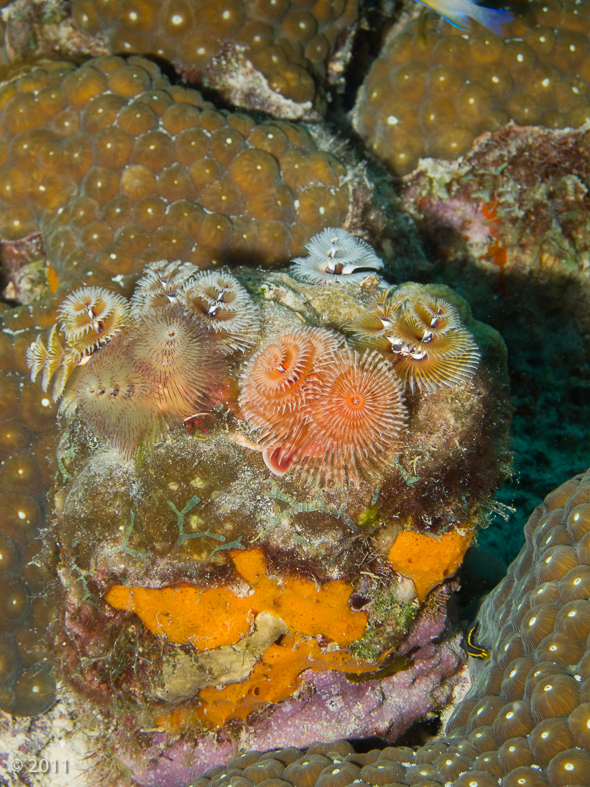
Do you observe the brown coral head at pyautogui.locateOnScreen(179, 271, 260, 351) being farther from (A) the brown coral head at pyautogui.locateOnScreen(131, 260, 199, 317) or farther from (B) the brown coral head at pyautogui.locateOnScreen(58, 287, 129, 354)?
(B) the brown coral head at pyautogui.locateOnScreen(58, 287, 129, 354)

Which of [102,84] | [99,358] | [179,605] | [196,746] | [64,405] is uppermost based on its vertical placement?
[102,84]

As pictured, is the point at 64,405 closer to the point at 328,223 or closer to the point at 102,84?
the point at 328,223

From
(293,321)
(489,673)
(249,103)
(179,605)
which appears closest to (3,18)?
(249,103)

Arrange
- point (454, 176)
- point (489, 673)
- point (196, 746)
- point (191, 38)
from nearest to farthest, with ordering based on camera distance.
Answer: point (489, 673) → point (196, 746) → point (191, 38) → point (454, 176)

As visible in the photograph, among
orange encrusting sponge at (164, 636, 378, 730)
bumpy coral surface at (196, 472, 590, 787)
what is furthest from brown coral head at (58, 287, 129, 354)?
bumpy coral surface at (196, 472, 590, 787)

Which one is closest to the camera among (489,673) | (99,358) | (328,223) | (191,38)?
(99,358)

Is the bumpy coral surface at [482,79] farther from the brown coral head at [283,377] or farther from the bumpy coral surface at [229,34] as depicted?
the brown coral head at [283,377]

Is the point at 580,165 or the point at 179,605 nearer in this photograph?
the point at 179,605

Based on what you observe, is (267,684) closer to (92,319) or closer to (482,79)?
(92,319)
